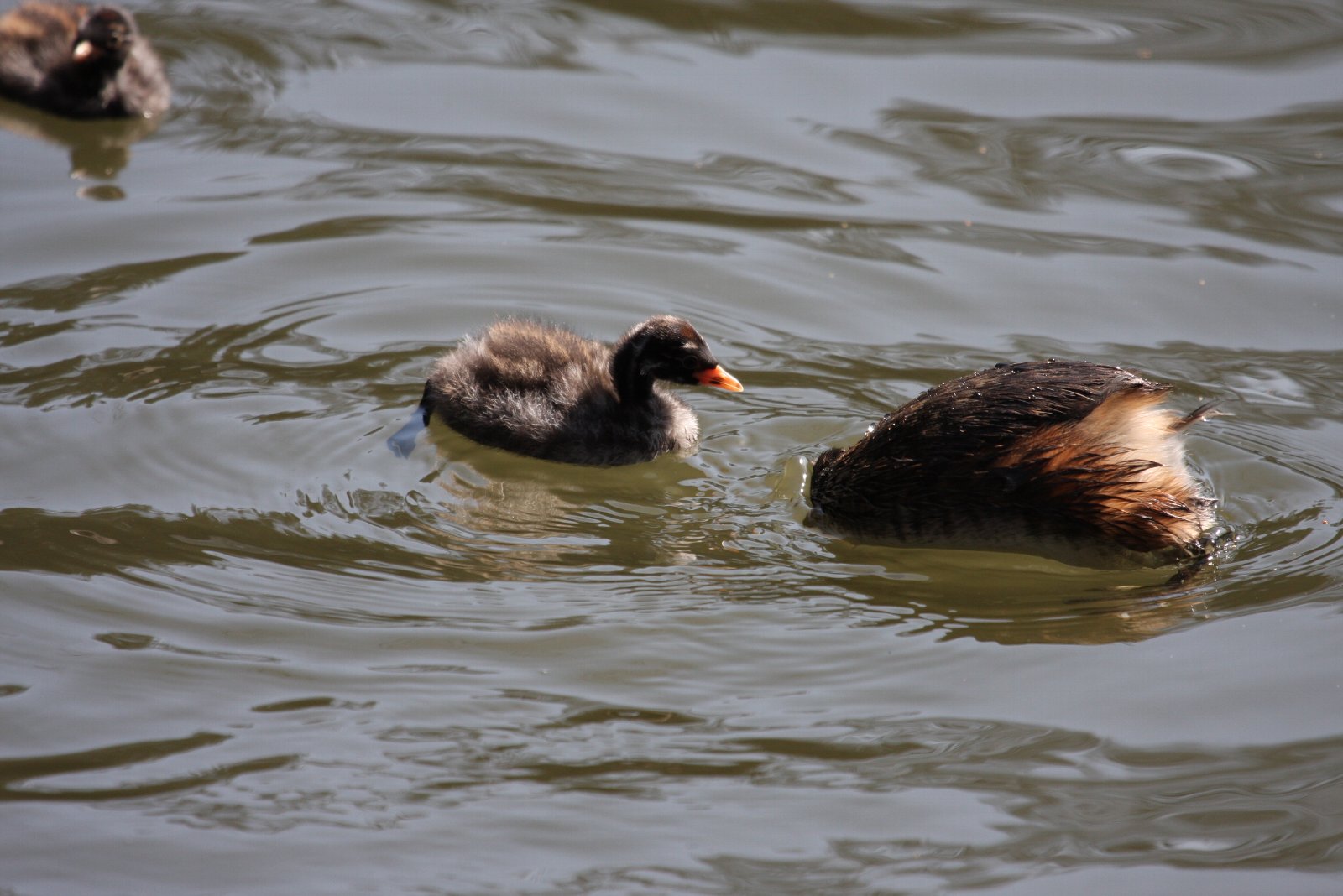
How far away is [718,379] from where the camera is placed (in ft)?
21.4

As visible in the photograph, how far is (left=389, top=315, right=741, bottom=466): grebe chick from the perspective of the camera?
650 centimetres

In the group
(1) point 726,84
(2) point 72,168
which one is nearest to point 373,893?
(2) point 72,168

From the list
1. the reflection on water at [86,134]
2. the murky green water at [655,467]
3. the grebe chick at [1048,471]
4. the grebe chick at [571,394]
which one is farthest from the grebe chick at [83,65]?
the grebe chick at [1048,471]

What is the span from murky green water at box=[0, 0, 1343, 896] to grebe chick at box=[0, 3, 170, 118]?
0.20 meters

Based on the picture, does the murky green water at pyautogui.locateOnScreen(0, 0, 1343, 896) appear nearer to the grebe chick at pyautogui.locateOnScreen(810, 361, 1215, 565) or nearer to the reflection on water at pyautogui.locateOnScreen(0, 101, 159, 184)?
the reflection on water at pyautogui.locateOnScreen(0, 101, 159, 184)

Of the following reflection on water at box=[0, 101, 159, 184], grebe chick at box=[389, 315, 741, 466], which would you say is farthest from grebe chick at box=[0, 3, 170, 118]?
grebe chick at box=[389, 315, 741, 466]

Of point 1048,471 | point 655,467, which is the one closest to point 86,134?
point 655,467

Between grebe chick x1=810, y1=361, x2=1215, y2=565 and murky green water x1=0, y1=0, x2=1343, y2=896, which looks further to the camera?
grebe chick x1=810, y1=361, x2=1215, y2=565

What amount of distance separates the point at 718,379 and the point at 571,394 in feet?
2.07

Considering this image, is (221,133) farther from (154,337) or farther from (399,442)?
(399,442)

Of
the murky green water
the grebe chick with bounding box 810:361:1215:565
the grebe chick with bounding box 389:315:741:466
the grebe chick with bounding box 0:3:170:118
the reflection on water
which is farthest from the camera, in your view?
the grebe chick with bounding box 0:3:170:118

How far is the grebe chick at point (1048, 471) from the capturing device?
17.3ft

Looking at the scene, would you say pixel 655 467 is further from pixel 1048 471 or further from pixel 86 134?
pixel 86 134

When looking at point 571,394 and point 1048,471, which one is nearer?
point 1048,471
